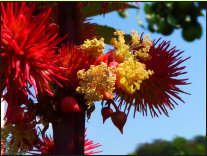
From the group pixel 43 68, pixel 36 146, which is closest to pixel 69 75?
pixel 43 68

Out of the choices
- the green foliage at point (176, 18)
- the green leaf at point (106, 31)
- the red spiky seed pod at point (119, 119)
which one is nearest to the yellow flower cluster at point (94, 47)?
the red spiky seed pod at point (119, 119)

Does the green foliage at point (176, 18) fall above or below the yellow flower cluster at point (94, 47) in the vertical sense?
above

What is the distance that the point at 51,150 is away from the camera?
59 cm

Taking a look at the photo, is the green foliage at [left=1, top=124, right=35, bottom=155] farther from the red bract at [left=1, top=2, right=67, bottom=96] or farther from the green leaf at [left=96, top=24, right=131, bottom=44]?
the green leaf at [left=96, top=24, right=131, bottom=44]

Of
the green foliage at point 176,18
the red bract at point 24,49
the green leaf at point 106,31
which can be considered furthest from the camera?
the green foliage at point 176,18

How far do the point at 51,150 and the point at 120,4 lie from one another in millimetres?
Result: 338

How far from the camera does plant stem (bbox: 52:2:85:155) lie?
494 mm

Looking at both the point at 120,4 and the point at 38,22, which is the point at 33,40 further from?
the point at 120,4

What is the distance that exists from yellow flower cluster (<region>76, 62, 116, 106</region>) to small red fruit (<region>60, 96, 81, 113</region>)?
0.02 m

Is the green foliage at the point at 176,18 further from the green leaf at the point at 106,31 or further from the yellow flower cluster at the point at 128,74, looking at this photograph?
the yellow flower cluster at the point at 128,74

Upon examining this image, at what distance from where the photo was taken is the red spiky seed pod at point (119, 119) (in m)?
0.52

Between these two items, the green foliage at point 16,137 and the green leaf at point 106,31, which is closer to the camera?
the green foliage at point 16,137

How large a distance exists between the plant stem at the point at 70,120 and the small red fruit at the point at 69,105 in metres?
0.02

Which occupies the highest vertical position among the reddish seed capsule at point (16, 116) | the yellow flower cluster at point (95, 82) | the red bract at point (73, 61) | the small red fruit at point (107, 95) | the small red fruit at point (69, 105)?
the red bract at point (73, 61)
